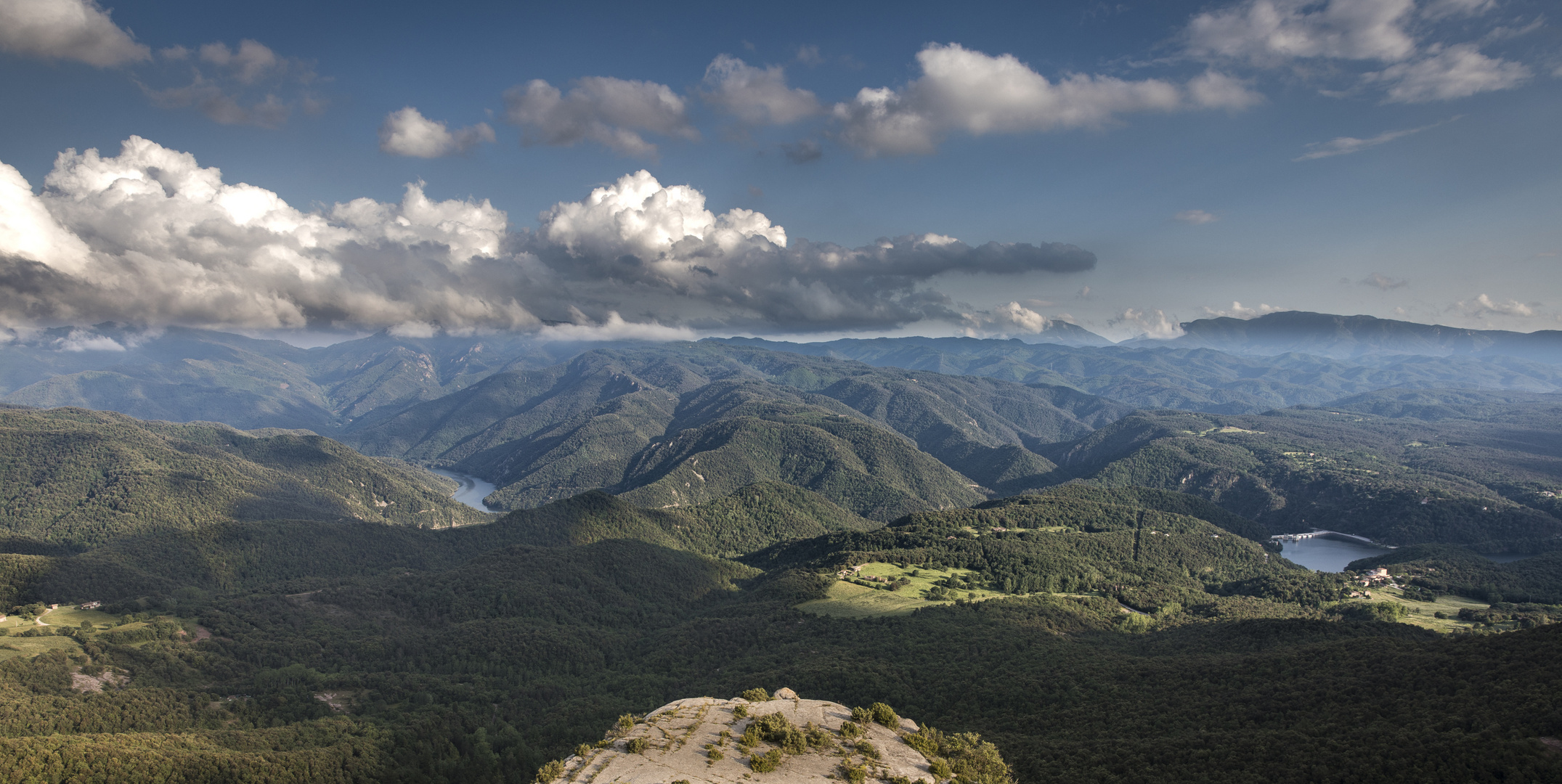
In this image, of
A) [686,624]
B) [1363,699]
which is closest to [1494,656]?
[1363,699]

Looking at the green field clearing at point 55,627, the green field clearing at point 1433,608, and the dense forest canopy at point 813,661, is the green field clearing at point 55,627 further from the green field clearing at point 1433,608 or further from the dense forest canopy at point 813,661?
the green field clearing at point 1433,608

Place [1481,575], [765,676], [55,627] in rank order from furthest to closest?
1. [1481,575]
2. [55,627]
3. [765,676]

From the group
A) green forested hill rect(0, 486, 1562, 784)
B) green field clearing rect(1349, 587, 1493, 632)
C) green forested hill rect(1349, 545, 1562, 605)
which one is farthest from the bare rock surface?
green forested hill rect(1349, 545, 1562, 605)

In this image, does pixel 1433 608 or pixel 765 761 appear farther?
pixel 1433 608

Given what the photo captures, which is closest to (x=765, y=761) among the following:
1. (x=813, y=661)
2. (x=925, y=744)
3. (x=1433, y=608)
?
(x=925, y=744)

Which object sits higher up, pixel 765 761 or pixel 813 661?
pixel 765 761

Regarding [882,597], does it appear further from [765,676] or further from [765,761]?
[765,761]

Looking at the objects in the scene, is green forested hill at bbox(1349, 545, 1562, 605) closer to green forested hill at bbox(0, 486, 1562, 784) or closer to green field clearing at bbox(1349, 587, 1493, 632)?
green field clearing at bbox(1349, 587, 1493, 632)
